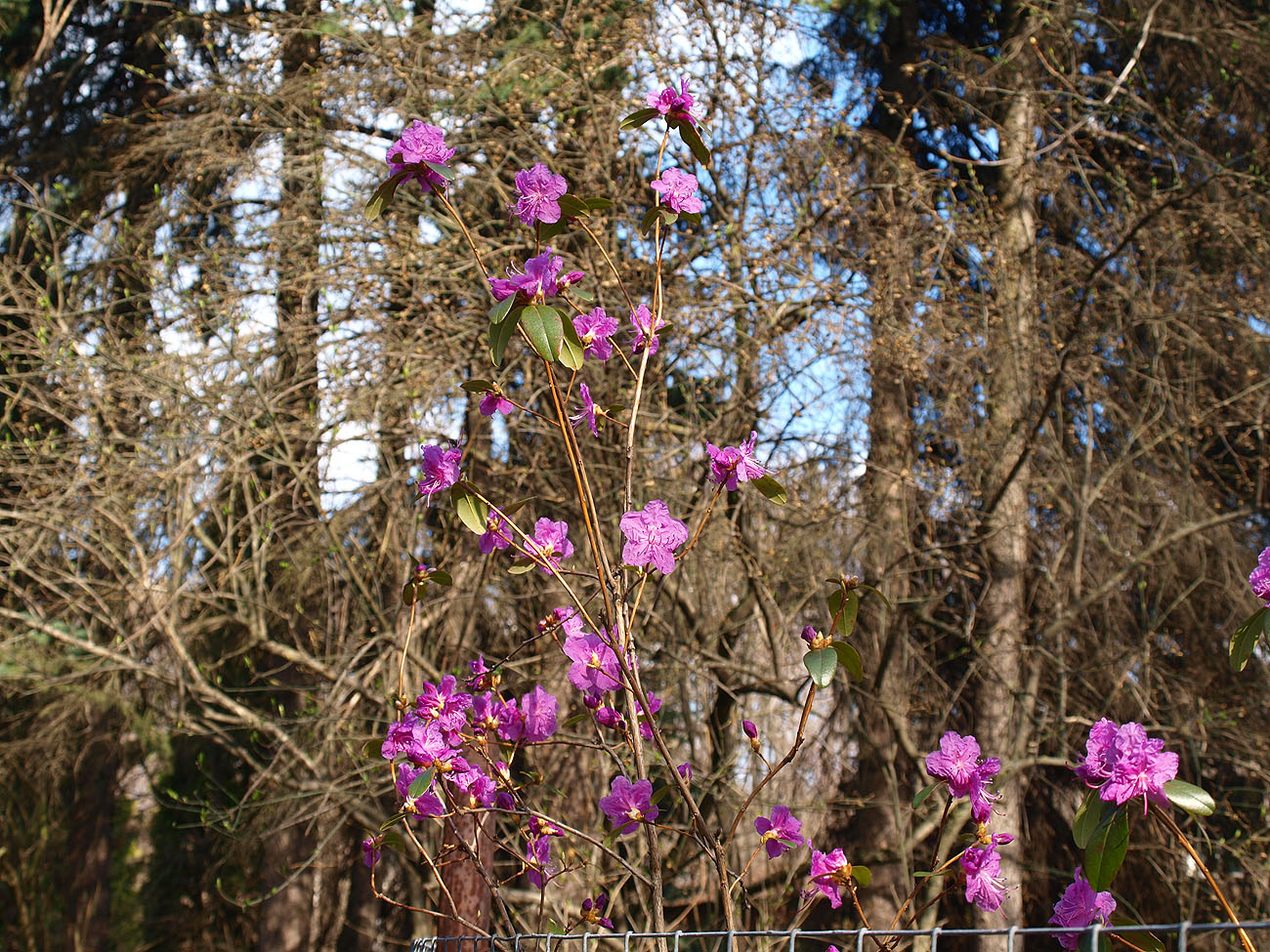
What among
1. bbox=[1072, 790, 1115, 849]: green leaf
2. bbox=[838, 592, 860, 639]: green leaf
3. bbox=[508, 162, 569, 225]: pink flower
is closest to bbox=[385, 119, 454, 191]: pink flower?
bbox=[508, 162, 569, 225]: pink flower

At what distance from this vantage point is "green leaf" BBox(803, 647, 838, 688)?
1.39 meters

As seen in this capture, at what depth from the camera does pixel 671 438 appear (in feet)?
15.5

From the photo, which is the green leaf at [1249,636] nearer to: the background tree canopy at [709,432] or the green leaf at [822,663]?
the green leaf at [822,663]

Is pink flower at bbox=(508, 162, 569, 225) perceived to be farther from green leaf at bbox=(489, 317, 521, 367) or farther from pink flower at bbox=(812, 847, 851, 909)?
pink flower at bbox=(812, 847, 851, 909)

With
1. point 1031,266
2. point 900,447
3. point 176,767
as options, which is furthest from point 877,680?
point 176,767

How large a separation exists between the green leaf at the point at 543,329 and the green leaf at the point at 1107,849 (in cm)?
86

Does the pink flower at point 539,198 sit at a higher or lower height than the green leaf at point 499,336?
higher

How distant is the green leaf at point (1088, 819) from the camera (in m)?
1.17

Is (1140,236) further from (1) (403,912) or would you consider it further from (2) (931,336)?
(1) (403,912)

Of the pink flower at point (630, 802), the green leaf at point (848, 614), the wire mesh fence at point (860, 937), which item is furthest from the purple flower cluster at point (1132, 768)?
the pink flower at point (630, 802)

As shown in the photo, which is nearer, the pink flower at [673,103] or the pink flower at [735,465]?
the pink flower at [735,465]

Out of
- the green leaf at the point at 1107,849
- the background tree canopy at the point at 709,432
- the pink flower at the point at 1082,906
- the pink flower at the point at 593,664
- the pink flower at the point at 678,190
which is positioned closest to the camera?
the green leaf at the point at 1107,849

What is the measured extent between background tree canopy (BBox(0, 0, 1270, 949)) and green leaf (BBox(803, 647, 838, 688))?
2.48 meters

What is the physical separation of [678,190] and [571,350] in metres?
0.45
